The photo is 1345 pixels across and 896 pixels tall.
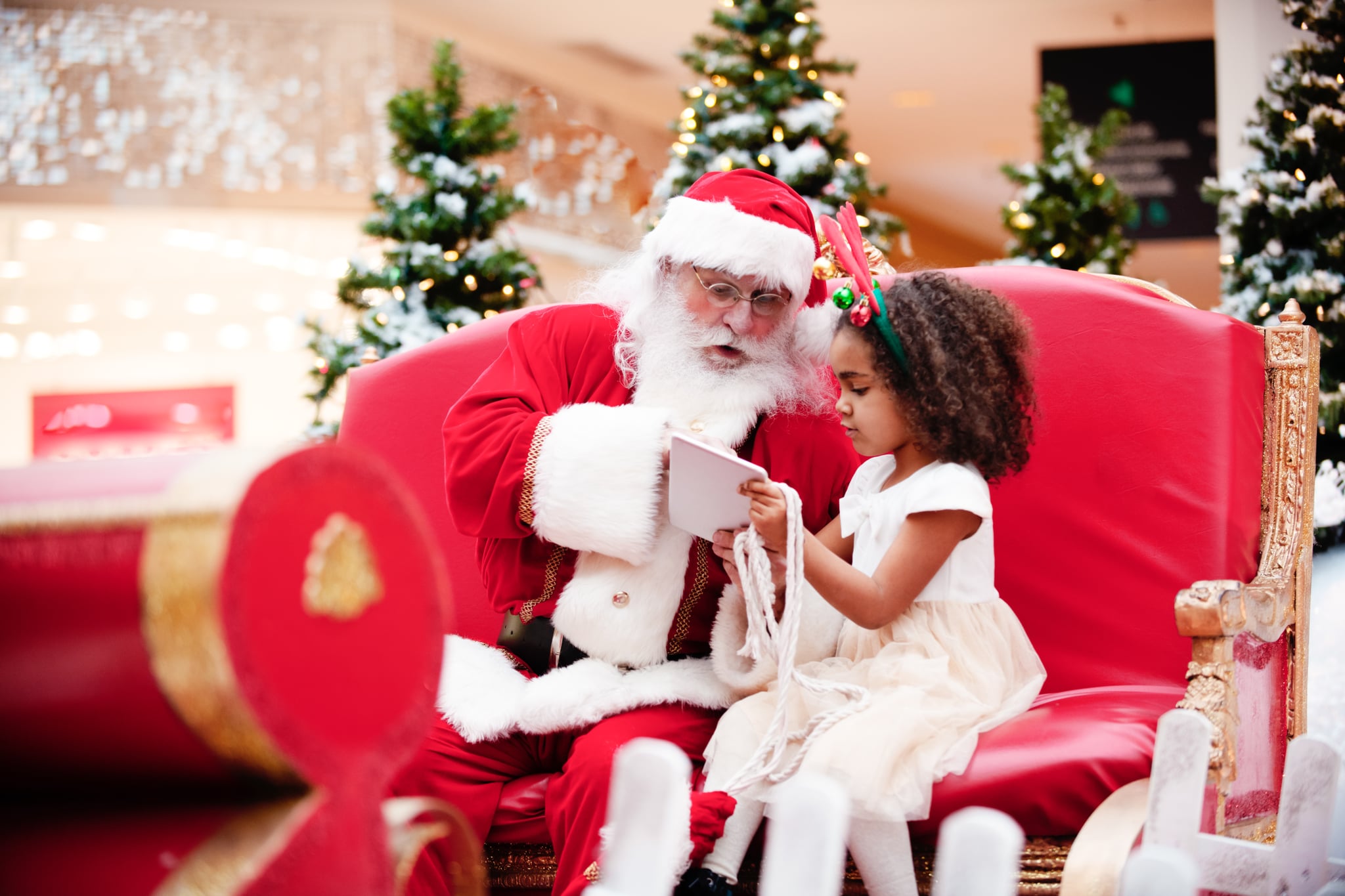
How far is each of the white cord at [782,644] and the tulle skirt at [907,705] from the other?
0.8 inches

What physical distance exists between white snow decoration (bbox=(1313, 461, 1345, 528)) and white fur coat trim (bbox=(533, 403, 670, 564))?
2728 mm

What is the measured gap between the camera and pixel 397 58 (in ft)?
23.8

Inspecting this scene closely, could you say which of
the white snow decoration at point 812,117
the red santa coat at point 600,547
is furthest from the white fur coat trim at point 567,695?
the white snow decoration at point 812,117

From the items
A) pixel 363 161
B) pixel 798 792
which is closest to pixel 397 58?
pixel 363 161

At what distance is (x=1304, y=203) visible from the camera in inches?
164

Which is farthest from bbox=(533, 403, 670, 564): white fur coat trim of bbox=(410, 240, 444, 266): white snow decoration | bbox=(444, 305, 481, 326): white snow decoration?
bbox=(410, 240, 444, 266): white snow decoration

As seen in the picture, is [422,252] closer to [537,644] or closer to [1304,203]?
[537,644]

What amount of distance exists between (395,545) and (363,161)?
699 centimetres

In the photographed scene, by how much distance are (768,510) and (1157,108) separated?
20.1 ft

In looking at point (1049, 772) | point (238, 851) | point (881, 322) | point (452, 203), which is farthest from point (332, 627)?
point (452, 203)

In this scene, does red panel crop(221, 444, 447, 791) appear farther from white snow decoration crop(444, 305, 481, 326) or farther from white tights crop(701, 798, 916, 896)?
white snow decoration crop(444, 305, 481, 326)

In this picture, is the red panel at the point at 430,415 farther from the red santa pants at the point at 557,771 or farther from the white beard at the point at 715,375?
the red santa pants at the point at 557,771

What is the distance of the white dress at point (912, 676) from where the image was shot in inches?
63.9

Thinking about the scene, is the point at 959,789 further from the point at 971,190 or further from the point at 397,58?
the point at 971,190
